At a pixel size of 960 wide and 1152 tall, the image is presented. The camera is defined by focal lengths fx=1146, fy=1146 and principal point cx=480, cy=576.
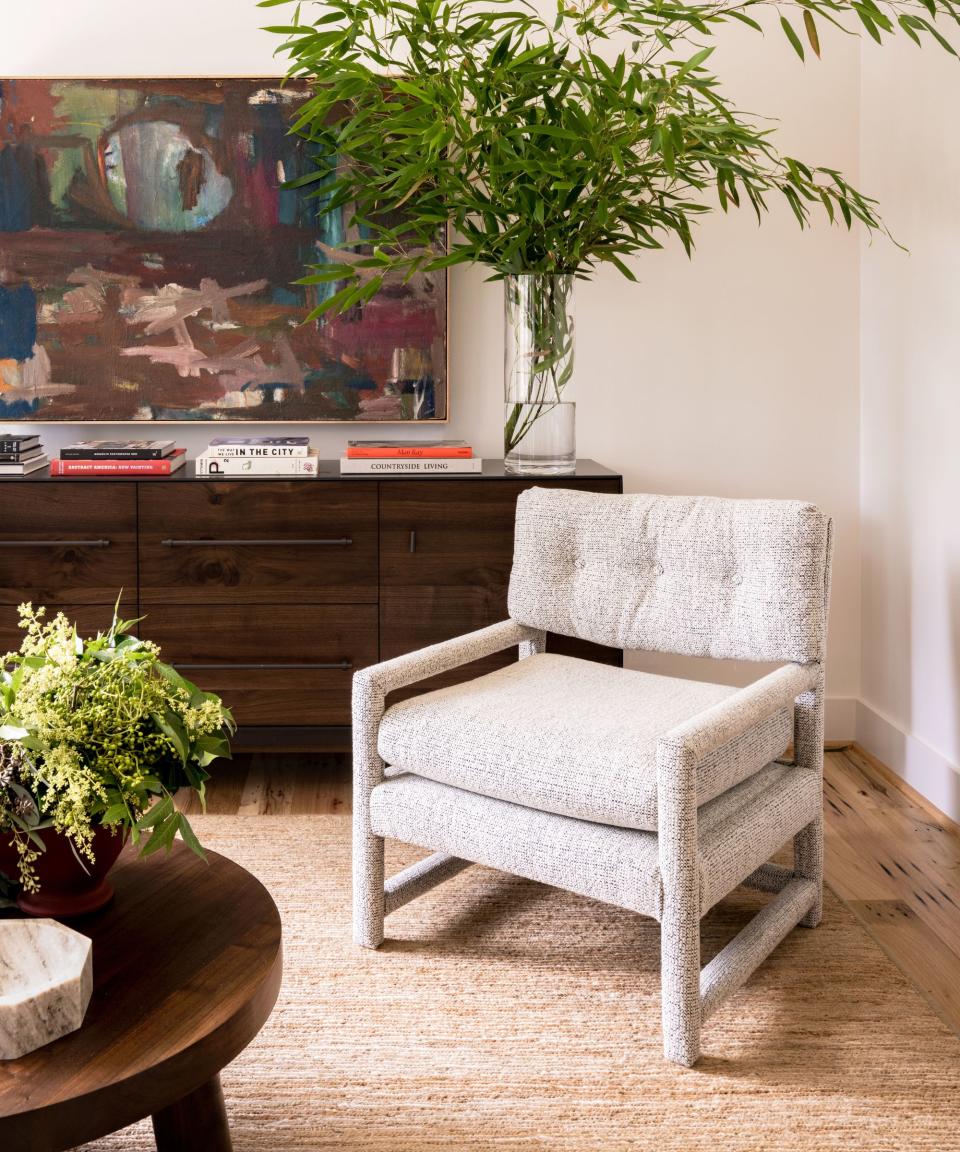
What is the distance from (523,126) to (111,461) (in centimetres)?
127

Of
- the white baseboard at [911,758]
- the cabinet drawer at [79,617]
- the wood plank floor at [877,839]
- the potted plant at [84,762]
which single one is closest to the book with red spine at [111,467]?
the cabinet drawer at [79,617]

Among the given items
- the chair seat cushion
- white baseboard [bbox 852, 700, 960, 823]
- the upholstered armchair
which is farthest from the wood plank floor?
the chair seat cushion

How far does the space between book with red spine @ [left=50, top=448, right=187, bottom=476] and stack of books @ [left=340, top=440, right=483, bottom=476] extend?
0.45m

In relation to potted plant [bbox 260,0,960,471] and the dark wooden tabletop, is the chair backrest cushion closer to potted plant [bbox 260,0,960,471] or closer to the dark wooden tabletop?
the dark wooden tabletop

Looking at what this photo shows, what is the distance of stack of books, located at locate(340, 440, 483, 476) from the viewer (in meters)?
2.84

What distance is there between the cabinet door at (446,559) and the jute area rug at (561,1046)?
28.6 inches

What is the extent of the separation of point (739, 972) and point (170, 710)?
1.05 metres

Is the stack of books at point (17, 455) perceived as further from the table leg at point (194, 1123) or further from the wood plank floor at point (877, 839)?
the table leg at point (194, 1123)

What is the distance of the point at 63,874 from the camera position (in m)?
1.43

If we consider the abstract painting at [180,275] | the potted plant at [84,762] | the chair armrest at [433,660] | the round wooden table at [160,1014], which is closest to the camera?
the round wooden table at [160,1014]

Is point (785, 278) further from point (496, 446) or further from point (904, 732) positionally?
point (904, 732)

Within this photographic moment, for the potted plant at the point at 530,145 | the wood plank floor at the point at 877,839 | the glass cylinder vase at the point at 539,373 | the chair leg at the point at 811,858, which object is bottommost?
the wood plank floor at the point at 877,839

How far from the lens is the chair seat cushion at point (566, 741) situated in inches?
71.6

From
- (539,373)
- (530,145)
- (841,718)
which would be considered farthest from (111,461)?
(841,718)
